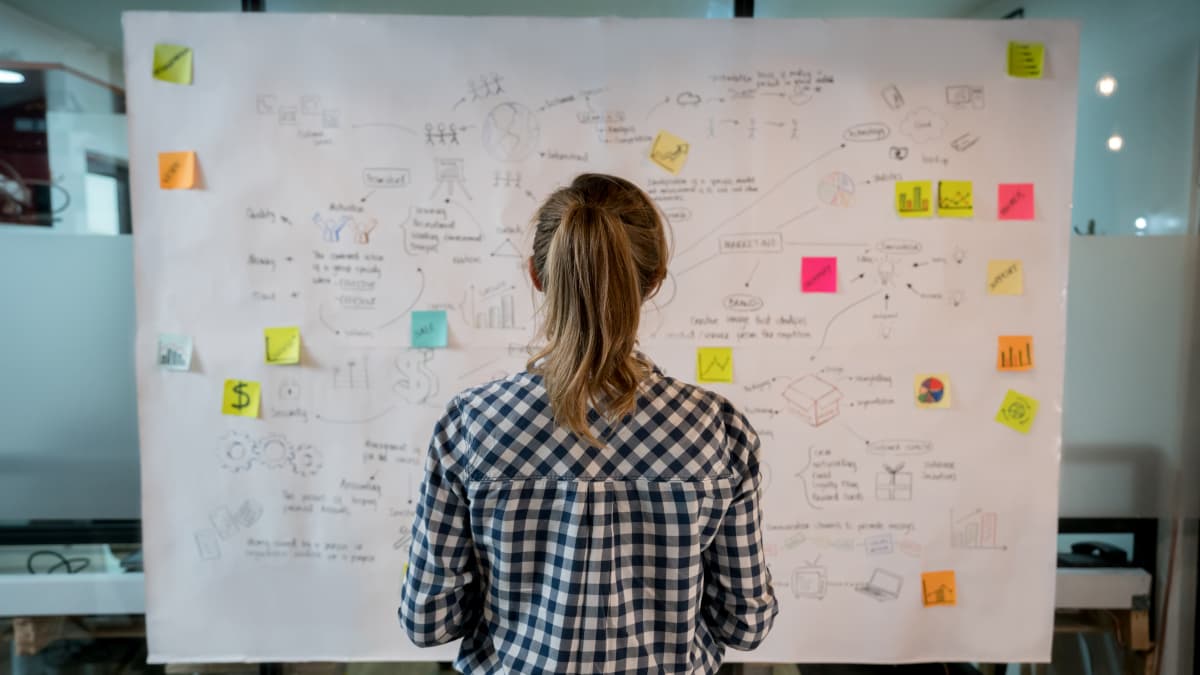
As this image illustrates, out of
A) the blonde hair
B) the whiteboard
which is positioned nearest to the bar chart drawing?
the whiteboard

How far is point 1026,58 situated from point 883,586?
1.36 m

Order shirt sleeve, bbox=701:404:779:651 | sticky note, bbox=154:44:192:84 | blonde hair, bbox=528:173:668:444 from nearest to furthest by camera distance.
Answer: blonde hair, bbox=528:173:668:444, shirt sleeve, bbox=701:404:779:651, sticky note, bbox=154:44:192:84

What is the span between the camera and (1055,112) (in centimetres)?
169

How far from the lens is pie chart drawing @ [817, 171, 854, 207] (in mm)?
1689

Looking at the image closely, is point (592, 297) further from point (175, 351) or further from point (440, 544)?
point (175, 351)

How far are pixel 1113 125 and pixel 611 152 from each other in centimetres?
140

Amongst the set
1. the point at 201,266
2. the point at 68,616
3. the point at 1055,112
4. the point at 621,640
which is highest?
the point at 1055,112

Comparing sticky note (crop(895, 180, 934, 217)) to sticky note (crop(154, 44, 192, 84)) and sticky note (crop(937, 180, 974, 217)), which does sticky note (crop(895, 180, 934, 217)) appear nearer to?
sticky note (crop(937, 180, 974, 217))

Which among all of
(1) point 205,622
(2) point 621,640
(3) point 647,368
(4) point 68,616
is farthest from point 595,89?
(4) point 68,616

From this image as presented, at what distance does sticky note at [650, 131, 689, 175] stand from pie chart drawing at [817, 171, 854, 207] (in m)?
0.35

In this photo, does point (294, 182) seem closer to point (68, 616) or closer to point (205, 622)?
point (205, 622)

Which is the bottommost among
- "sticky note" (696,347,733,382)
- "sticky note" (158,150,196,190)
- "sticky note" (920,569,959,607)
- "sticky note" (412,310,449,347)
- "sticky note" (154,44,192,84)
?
"sticky note" (920,569,959,607)

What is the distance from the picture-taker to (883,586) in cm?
175

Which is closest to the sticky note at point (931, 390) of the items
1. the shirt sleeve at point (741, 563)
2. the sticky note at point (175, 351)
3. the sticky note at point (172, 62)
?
the shirt sleeve at point (741, 563)
